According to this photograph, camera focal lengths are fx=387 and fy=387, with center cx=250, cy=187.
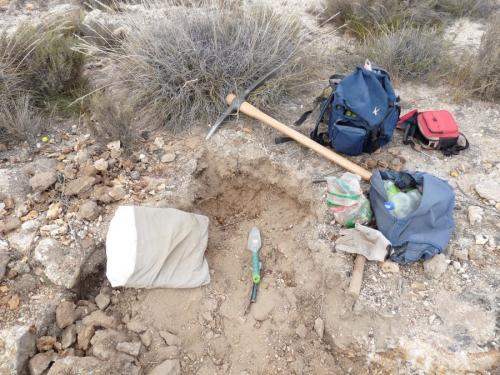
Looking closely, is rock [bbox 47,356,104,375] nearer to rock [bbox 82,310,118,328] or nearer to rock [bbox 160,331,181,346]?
rock [bbox 82,310,118,328]

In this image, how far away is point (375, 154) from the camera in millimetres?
3041

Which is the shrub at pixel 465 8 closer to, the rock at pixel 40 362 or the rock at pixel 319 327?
the rock at pixel 319 327

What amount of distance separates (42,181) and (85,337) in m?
1.12

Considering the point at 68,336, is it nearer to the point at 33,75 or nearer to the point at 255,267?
the point at 255,267

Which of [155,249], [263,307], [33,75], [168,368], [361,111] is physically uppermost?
[33,75]

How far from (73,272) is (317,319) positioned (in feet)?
4.84

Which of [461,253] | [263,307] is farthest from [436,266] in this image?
[263,307]

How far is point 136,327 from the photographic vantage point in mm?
2250

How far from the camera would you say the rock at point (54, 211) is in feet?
→ 8.23

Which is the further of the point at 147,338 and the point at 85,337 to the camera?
the point at 147,338

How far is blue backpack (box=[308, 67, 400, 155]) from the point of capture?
9.00 ft

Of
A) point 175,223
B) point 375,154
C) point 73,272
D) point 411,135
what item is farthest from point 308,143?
point 73,272

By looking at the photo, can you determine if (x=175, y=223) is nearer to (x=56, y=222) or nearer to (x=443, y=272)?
(x=56, y=222)

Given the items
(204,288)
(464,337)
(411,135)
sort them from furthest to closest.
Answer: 1. (411,135)
2. (204,288)
3. (464,337)
